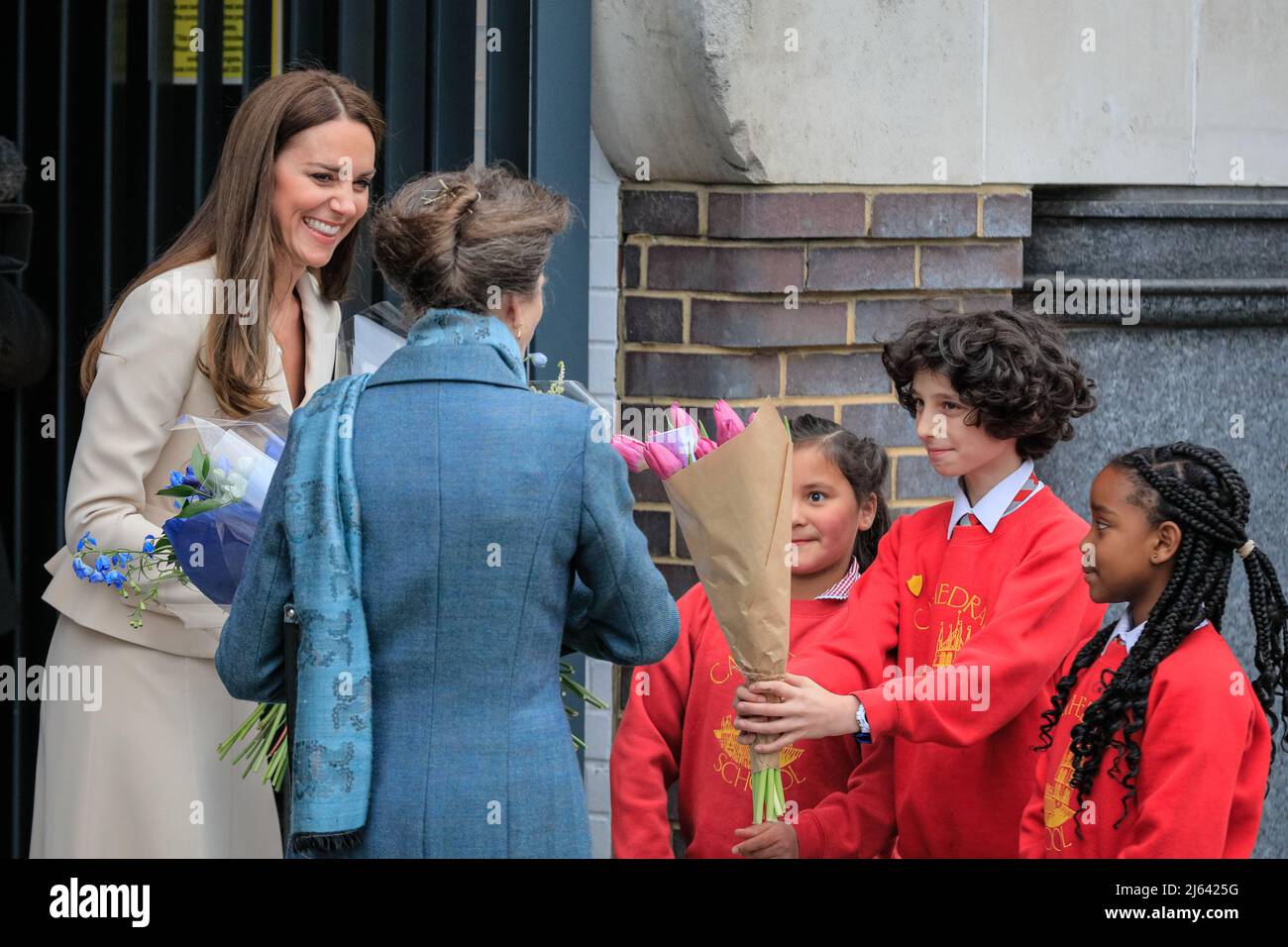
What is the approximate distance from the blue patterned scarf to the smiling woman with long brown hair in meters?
0.70

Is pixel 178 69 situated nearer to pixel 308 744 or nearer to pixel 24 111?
pixel 24 111

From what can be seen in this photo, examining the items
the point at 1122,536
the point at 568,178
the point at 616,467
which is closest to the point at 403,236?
the point at 616,467

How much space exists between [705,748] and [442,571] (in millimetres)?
908

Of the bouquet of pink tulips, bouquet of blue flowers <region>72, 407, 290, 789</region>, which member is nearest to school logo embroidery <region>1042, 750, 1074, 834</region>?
the bouquet of pink tulips

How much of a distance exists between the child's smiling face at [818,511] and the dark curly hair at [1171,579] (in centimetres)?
50

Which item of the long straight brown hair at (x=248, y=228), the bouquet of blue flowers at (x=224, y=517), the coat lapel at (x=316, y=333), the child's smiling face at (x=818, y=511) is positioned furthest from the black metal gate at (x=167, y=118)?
the bouquet of blue flowers at (x=224, y=517)

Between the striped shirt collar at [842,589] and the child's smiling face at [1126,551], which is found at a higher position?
the child's smiling face at [1126,551]

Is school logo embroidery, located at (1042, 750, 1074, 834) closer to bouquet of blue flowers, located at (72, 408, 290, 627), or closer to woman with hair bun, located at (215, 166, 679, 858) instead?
woman with hair bun, located at (215, 166, 679, 858)

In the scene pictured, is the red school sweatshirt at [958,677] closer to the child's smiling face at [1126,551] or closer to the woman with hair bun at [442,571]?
the child's smiling face at [1126,551]

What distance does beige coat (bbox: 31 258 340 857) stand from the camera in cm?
299

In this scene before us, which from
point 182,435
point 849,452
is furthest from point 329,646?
point 849,452

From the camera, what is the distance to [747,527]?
2.53m

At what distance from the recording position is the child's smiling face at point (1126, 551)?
8.74 feet
